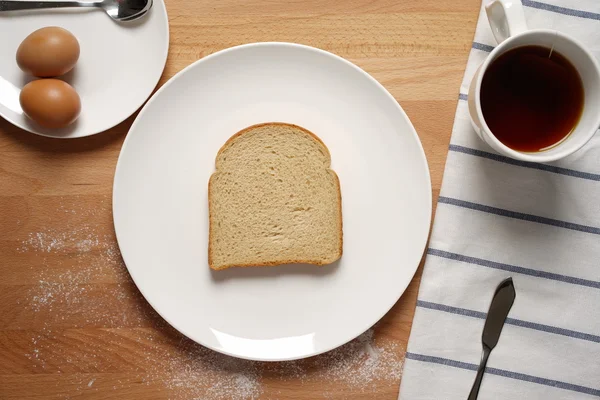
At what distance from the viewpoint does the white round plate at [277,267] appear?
113 centimetres

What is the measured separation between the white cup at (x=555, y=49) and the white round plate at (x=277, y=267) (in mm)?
163

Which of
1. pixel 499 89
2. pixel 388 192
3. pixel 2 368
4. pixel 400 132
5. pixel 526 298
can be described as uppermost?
pixel 499 89

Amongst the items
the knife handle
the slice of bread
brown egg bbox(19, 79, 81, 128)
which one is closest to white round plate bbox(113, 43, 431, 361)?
the slice of bread

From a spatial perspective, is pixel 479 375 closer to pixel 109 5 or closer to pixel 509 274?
pixel 509 274

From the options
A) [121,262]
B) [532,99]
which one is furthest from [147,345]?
[532,99]

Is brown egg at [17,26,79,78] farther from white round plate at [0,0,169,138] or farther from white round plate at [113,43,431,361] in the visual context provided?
white round plate at [113,43,431,361]

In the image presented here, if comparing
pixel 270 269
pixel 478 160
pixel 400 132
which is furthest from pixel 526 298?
pixel 270 269

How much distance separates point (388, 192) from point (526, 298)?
1.32ft

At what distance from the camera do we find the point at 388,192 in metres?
1.15

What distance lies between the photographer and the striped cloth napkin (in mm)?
1170

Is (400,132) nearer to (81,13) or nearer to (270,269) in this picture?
(270,269)

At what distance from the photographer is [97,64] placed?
45.9 inches

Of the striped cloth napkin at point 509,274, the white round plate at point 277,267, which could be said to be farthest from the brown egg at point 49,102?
the striped cloth napkin at point 509,274

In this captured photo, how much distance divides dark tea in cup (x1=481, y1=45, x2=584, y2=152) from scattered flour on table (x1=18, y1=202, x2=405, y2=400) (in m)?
0.54
